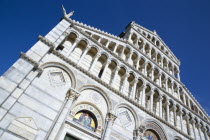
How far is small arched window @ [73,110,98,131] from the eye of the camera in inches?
323

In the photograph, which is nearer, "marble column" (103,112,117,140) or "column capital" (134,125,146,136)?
"marble column" (103,112,117,140)

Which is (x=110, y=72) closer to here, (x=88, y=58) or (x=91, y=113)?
(x=88, y=58)

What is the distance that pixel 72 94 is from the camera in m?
8.14

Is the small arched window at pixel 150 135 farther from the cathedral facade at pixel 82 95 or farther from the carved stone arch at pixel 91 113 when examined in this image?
the carved stone arch at pixel 91 113

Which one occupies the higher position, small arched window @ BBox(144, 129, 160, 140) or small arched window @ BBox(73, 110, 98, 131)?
small arched window @ BBox(144, 129, 160, 140)

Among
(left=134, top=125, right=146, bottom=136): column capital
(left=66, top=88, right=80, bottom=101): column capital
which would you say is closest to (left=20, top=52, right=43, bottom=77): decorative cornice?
(left=66, top=88, right=80, bottom=101): column capital

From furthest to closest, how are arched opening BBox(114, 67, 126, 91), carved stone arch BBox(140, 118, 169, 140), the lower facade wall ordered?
1. arched opening BBox(114, 67, 126, 91)
2. carved stone arch BBox(140, 118, 169, 140)
3. the lower facade wall

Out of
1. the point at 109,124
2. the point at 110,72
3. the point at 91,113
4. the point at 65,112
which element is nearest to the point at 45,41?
the point at 65,112

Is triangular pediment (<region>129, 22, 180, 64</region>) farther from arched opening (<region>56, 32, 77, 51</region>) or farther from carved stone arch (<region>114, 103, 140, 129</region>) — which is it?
carved stone arch (<region>114, 103, 140, 129</region>)

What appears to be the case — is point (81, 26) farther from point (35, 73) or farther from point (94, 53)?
point (35, 73)

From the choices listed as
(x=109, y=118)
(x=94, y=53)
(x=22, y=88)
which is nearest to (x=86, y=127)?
(x=109, y=118)

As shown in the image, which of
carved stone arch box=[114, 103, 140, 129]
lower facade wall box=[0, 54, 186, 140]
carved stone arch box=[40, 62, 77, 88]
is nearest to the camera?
lower facade wall box=[0, 54, 186, 140]

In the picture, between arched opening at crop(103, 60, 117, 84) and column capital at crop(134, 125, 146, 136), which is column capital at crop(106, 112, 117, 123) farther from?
arched opening at crop(103, 60, 117, 84)

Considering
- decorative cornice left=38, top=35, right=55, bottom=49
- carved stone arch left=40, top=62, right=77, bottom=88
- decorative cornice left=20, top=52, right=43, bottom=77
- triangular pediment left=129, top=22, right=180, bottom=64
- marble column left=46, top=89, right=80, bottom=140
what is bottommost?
marble column left=46, top=89, right=80, bottom=140
